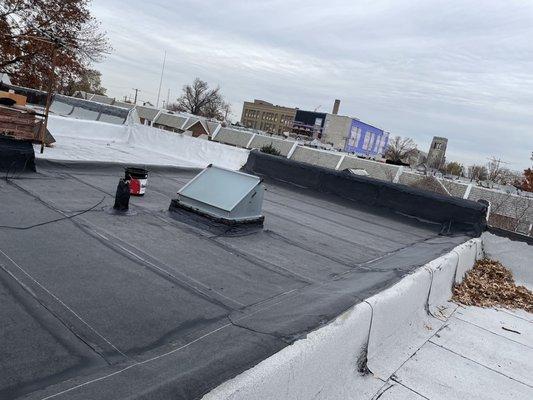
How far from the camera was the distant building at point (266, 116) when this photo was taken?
110625 mm

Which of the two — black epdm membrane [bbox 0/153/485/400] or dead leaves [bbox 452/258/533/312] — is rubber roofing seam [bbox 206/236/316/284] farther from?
dead leaves [bbox 452/258/533/312]

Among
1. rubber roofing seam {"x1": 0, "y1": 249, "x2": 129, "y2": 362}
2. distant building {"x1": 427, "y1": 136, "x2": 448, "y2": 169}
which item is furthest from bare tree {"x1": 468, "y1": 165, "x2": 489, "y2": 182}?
rubber roofing seam {"x1": 0, "y1": 249, "x2": 129, "y2": 362}

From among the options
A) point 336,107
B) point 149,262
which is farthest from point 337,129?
point 149,262

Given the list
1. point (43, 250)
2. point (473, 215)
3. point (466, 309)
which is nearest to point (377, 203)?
point (473, 215)

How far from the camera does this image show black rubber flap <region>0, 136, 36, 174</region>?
20.3ft

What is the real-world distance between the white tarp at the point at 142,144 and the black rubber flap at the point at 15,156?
4.64m

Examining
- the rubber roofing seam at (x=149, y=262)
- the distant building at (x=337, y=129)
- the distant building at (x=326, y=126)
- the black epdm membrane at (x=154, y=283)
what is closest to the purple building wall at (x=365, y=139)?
the distant building at (x=326, y=126)

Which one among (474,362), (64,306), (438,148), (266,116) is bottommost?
(474,362)

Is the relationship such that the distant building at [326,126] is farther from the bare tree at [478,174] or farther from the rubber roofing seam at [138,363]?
the rubber roofing seam at [138,363]

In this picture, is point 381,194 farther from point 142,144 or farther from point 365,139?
point 365,139

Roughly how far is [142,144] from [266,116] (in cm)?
10446

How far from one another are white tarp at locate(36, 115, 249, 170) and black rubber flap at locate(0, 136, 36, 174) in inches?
183

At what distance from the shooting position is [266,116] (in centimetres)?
11750

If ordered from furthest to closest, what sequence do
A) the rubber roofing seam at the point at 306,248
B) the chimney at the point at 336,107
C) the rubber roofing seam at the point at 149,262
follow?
the chimney at the point at 336,107, the rubber roofing seam at the point at 306,248, the rubber roofing seam at the point at 149,262
